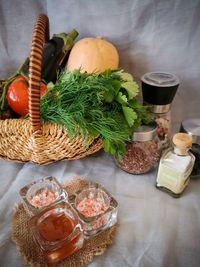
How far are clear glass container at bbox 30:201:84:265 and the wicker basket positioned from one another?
0.12 meters

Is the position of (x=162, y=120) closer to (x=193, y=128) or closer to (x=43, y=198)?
(x=193, y=128)

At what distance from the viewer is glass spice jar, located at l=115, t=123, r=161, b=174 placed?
520 mm

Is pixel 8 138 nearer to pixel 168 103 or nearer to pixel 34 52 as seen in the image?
pixel 34 52

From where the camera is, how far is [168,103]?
22.4 inches

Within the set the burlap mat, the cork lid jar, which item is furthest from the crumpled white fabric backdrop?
the cork lid jar

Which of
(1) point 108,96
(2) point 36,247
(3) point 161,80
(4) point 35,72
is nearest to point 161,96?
(3) point 161,80

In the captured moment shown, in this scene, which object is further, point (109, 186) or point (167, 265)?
point (109, 186)

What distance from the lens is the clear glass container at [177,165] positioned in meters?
0.44

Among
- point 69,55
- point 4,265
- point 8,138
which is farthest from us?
point 69,55

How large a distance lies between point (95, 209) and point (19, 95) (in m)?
0.32

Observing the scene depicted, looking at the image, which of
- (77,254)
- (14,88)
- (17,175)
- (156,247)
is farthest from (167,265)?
(14,88)

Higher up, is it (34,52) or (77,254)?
(34,52)

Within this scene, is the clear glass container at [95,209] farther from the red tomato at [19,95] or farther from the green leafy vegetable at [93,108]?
the red tomato at [19,95]

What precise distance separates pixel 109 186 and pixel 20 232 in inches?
7.8
